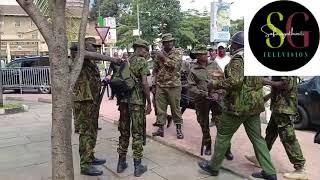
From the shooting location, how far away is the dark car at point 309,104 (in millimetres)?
8484

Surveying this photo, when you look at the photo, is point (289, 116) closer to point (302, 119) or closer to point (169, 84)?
point (169, 84)

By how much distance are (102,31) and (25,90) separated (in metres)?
8.13

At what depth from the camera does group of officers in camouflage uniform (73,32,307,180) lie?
4.87 meters

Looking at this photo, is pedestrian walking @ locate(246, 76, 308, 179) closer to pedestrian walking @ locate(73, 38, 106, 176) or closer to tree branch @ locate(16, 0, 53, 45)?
pedestrian walking @ locate(73, 38, 106, 176)

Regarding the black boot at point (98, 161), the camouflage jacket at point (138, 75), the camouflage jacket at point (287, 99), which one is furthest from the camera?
the black boot at point (98, 161)

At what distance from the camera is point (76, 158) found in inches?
245

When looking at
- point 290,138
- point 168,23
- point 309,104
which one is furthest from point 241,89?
point 168,23

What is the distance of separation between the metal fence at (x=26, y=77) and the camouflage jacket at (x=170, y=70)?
39.8 feet

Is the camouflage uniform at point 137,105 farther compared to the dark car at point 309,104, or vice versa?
the dark car at point 309,104

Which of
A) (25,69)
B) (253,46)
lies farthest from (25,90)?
(253,46)

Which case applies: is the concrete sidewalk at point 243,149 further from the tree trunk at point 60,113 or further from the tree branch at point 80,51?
the tree branch at point 80,51

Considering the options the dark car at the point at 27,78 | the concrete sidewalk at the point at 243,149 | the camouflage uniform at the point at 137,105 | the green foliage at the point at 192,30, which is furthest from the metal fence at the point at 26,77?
the green foliage at the point at 192,30

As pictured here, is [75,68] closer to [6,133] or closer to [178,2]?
[6,133]

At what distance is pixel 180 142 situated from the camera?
700 cm
